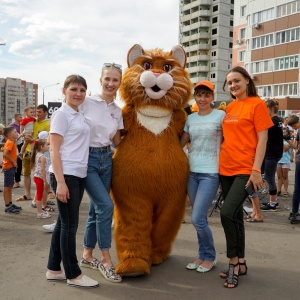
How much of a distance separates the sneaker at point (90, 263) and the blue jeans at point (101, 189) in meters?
0.31

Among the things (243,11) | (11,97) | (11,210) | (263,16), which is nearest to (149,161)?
(11,210)

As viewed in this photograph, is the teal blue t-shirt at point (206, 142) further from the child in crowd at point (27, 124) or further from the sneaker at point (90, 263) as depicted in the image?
the child in crowd at point (27, 124)

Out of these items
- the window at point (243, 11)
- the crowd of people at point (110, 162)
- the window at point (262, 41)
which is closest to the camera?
the crowd of people at point (110, 162)

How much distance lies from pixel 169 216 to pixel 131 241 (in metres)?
0.46

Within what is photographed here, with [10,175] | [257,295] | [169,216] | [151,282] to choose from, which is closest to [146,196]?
[169,216]

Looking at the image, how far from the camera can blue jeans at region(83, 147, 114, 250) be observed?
3361 mm

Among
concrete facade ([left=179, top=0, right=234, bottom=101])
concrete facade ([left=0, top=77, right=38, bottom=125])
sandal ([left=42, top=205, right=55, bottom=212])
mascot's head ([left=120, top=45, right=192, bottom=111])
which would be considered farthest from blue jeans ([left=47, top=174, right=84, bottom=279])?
concrete facade ([left=0, top=77, right=38, bottom=125])

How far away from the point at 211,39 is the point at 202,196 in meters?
55.1

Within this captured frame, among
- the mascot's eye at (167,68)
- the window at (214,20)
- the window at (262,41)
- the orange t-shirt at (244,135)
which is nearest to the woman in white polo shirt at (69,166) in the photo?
the mascot's eye at (167,68)

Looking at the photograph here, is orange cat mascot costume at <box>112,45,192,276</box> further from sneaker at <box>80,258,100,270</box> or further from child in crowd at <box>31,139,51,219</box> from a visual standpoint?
child in crowd at <box>31,139,51,219</box>

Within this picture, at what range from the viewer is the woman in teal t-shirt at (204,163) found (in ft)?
11.6

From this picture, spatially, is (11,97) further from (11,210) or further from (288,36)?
(11,210)

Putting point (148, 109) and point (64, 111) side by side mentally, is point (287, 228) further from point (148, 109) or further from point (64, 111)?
point (64, 111)

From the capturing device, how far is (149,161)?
140 inches
